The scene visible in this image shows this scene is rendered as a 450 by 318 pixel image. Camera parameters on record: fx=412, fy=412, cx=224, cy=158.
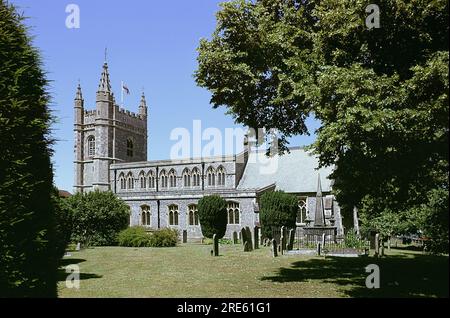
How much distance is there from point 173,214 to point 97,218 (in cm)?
1628

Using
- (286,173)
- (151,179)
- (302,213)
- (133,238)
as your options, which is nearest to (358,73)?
(133,238)

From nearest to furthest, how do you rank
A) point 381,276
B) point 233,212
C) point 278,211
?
point 381,276 → point 278,211 → point 233,212

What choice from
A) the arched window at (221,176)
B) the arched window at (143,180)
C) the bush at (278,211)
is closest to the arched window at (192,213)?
the arched window at (221,176)

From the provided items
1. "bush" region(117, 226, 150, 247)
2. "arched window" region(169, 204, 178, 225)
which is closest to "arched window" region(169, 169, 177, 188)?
"arched window" region(169, 204, 178, 225)

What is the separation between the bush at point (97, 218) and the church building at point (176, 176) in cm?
721

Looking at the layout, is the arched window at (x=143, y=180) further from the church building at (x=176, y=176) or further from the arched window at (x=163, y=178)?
the arched window at (x=163, y=178)

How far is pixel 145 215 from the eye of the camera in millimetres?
47531

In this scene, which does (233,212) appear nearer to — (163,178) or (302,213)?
(302,213)

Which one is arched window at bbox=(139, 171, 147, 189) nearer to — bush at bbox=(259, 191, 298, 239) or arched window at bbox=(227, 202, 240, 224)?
arched window at bbox=(227, 202, 240, 224)

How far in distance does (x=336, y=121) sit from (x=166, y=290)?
20.7 ft

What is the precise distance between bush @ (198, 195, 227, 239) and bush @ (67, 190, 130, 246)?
25.5 ft

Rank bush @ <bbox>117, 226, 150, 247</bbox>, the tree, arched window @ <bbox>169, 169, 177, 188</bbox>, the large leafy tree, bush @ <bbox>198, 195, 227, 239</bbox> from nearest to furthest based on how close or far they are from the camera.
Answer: the tree → the large leafy tree → bush @ <bbox>117, 226, 150, 247</bbox> → bush @ <bbox>198, 195, 227, 239</bbox> → arched window @ <bbox>169, 169, 177, 188</bbox>

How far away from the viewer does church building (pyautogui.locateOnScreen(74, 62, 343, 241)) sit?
41.2m
